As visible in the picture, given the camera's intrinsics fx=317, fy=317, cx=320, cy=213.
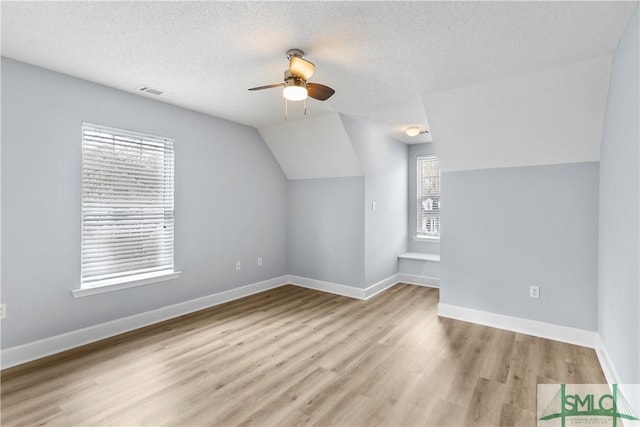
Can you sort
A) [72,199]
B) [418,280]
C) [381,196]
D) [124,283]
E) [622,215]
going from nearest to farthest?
[622,215], [72,199], [124,283], [381,196], [418,280]

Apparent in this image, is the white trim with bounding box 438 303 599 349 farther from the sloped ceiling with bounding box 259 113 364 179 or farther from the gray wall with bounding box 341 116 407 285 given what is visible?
the sloped ceiling with bounding box 259 113 364 179

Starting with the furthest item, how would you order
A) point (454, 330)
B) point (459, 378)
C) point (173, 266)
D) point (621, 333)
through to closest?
Result: point (173, 266) → point (454, 330) → point (459, 378) → point (621, 333)

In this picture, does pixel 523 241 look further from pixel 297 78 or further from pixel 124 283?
pixel 124 283

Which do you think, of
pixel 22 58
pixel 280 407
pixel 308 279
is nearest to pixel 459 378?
pixel 280 407

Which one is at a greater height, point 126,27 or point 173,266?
point 126,27

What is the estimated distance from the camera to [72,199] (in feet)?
9.64

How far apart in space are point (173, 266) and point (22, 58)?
2.34 metres

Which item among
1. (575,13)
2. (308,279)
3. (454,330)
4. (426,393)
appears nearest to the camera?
(575,13)

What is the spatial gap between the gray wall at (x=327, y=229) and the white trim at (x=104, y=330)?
109 centimetres

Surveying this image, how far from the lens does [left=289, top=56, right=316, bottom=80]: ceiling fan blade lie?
2363 millimetres

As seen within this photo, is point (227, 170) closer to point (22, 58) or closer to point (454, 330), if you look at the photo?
point (22, 58)

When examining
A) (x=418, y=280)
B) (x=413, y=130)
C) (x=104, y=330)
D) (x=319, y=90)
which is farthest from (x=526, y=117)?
(x=104, y=330)

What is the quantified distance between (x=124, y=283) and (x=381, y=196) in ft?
11.9

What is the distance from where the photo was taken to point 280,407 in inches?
82.1
